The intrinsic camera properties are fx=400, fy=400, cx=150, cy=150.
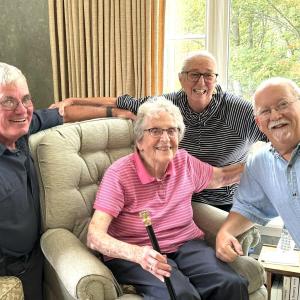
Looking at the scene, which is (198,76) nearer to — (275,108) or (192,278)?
(275,108)

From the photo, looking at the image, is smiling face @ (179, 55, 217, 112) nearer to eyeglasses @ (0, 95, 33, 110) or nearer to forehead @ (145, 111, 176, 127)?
forehead @ (145, 111, 176, 127)

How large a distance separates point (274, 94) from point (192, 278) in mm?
818

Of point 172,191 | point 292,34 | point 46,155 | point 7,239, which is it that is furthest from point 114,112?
point 292,34

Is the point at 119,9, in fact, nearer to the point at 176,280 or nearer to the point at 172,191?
the point at 172,191

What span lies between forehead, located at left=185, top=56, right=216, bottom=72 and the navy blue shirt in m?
0.96

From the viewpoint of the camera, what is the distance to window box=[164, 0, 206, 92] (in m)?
2.79

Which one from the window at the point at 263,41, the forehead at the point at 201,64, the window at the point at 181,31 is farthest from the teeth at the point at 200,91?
the window at the point at 263,41

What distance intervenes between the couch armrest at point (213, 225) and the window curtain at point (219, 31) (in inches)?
44.9

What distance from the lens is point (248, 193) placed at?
175 cm

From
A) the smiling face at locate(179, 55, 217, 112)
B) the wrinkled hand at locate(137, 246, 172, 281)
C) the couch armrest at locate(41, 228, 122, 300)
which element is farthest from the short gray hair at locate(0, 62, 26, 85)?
the smiling face at locate(179, 55, 217, 112)

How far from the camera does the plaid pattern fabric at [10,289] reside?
1.38m

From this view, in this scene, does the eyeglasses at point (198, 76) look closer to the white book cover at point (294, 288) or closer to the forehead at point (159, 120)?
the forehead at point (159, 120)

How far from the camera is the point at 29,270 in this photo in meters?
1.74

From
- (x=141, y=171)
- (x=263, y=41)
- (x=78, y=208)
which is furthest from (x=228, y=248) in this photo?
(x=263, y=41)
